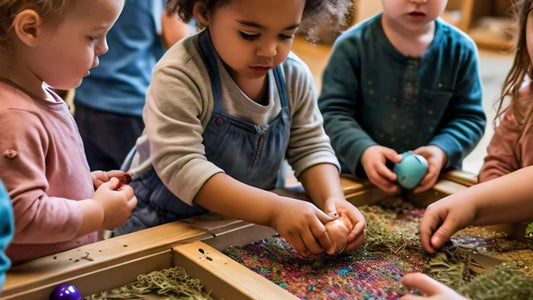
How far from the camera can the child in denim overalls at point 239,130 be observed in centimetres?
86

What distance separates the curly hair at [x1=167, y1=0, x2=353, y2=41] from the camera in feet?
3.07

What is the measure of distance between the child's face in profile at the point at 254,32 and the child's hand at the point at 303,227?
0.22m

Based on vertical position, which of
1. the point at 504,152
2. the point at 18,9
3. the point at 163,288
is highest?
the point at 18,9

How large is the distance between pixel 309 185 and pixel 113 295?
40cm

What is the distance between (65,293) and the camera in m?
0.69

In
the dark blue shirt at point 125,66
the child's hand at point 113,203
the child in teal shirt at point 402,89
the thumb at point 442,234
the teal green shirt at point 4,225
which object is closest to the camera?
the teal green shirt at point 4,225

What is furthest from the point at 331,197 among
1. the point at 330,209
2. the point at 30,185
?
the point at 30,185

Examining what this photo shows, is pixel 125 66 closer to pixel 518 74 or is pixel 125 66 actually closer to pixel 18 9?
pixel 18 9

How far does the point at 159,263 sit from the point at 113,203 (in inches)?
4.1

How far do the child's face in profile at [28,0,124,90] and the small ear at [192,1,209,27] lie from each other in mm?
182

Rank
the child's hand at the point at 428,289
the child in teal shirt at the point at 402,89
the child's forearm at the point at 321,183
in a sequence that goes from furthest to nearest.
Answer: the child in teal shirt at the point at 402,89, the child's forearm at the point at 321,183, the child's hand at the point at 428,289

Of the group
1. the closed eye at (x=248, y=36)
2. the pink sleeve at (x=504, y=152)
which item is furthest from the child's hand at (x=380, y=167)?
the closed eye at (x=248, y=36)

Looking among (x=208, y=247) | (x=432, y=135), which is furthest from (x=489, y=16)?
(x=208, y=247)

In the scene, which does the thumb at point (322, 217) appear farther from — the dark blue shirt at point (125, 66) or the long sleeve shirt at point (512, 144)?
the dark blue shirt at point (125, 66)
